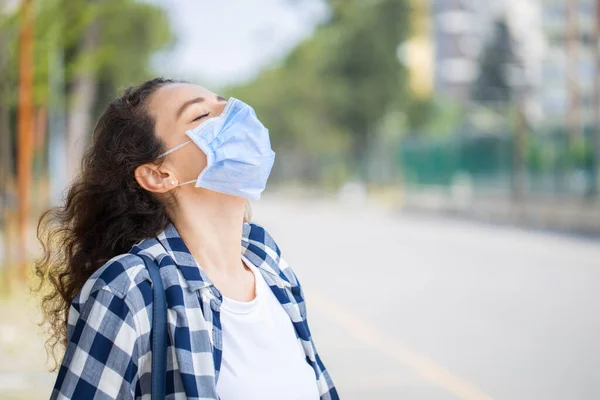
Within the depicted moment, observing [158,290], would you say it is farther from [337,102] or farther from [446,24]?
Answer: [446,24]

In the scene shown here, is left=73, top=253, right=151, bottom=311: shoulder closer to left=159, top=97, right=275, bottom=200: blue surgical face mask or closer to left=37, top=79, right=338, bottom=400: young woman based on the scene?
left=37, top=79, right=338, bottom=400: young woman

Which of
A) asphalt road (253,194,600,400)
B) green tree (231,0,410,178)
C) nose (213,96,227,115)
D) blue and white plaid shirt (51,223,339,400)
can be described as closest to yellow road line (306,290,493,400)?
asphalt road (253,194,600,400)

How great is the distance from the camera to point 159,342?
2.21 meters

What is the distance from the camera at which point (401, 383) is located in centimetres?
708

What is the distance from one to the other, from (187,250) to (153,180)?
0.23m

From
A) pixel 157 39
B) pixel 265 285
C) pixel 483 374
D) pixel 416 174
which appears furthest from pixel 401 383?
pixel 157 39

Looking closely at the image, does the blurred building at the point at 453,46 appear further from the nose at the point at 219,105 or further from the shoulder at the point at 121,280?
the shoulder at the point at 121,280

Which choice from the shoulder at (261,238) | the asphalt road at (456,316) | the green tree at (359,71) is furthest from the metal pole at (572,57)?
the shoulder at (261,238)

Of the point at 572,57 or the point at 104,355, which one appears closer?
the point at 104,355

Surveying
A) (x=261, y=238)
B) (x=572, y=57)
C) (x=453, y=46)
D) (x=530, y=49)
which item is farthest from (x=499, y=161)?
(x=453, y=46)

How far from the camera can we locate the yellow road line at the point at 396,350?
6.89 metres

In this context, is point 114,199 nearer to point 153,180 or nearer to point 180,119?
point 153,180

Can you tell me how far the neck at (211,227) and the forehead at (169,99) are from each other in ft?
0.71

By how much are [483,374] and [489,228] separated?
55.5ft
